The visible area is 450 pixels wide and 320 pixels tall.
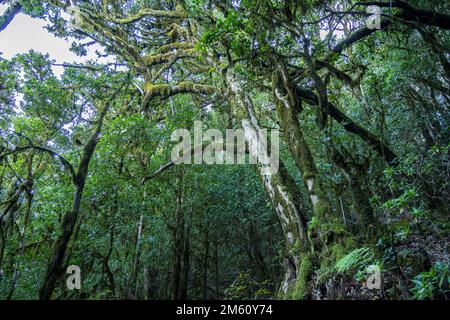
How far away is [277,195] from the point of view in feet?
18.0

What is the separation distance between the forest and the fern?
23 millimetres

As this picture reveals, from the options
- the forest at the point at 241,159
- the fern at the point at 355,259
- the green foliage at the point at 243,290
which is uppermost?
the forest at the point at 241,159

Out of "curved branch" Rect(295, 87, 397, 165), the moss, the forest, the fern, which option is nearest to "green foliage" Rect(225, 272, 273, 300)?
the forest

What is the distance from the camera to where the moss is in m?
3.90

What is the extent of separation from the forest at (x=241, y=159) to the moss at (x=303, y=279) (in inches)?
0.8

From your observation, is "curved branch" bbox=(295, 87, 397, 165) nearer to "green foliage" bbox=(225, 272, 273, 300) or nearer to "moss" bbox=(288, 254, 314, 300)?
Answer: "moss" bbox=(288, 254, 314, 300)

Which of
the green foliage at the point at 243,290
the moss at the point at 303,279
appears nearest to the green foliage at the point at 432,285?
the moss at the point at 303,279

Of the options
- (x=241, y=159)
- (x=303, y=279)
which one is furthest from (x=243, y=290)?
(x=241, y=159)

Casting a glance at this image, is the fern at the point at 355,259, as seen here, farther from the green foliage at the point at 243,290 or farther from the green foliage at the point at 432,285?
the green foliage at the point at 243,290

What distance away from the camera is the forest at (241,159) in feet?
14.6

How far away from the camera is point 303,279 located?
4.07 m
